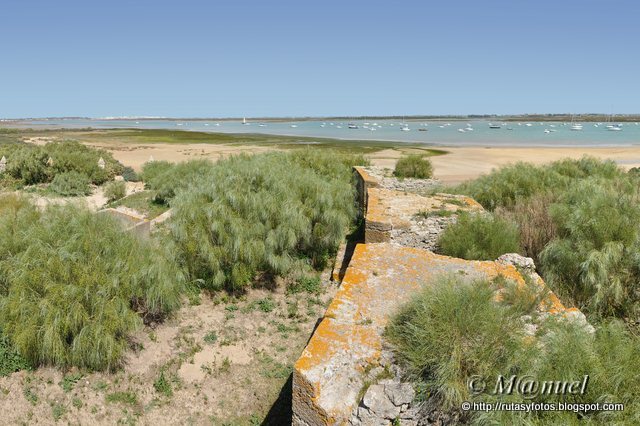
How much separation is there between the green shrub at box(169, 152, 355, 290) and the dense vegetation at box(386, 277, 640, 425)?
507 centimetres

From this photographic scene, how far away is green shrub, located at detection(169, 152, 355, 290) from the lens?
8.23 meters

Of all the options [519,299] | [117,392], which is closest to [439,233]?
[519,299]

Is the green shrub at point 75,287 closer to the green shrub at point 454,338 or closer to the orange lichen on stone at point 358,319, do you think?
the orange lichen on stone at point 358,319

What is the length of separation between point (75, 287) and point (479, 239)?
6768 millimetres

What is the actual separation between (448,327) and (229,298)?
19.1 ft

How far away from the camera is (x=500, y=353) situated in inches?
122

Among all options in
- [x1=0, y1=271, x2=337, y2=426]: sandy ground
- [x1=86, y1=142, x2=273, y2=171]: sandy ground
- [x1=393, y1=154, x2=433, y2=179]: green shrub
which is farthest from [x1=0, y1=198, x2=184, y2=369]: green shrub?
[x1=86, y1=142, x2=273, y2=171]: sandy ground

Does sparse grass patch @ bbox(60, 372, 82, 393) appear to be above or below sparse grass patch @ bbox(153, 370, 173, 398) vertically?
above

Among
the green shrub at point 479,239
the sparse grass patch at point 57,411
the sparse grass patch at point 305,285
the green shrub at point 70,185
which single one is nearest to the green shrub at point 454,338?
the green shrub at point 479,239

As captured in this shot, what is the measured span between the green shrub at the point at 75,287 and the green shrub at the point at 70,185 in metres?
13.6

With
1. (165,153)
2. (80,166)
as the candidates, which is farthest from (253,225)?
(165,153)

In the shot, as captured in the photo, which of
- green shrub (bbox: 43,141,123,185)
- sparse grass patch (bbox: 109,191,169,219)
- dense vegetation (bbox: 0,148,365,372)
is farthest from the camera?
green shrub (bbox: 43,141,123,185)

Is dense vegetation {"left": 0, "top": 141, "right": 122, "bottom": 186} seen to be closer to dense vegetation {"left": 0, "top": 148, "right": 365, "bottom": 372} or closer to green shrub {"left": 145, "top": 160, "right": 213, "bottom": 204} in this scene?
green shrub {"left": 145, "top": 160, "right": 213, "bottom": 204}

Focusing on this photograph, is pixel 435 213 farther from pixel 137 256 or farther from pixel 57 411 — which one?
pixel 57 411
